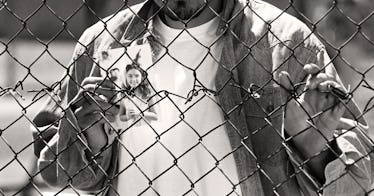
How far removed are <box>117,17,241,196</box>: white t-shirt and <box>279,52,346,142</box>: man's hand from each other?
1.18 feet

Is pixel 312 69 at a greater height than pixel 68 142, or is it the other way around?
pixel 68 142

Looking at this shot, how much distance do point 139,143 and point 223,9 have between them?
52 cm

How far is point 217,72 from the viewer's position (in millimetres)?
2871

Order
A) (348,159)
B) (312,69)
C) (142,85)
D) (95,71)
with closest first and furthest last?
(312,69), (348,159), (142,85), (95,71)

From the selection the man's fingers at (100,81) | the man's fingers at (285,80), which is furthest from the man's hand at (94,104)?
the man's fingers at (285,80)

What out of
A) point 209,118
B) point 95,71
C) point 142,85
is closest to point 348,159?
point 209,118

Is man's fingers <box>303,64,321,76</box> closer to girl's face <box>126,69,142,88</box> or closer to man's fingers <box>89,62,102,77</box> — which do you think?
girl's face <box>126,69,142,88</box>

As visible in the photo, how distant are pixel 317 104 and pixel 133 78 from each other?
0.64 m

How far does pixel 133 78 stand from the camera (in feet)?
9.27

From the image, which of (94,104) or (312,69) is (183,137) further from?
(312,69)

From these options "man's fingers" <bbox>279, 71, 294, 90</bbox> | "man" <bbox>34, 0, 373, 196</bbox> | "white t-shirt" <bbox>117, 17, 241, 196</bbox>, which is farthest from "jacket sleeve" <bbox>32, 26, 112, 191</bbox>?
"man's fingers" <bbox>279, 71, 294, 90</bbox>

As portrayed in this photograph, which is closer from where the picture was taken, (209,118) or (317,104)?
(317,104)

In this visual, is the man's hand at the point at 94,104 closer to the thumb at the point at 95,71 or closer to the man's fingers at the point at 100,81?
the man's fingers at the point at 100,81

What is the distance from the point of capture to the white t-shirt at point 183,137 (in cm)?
284
